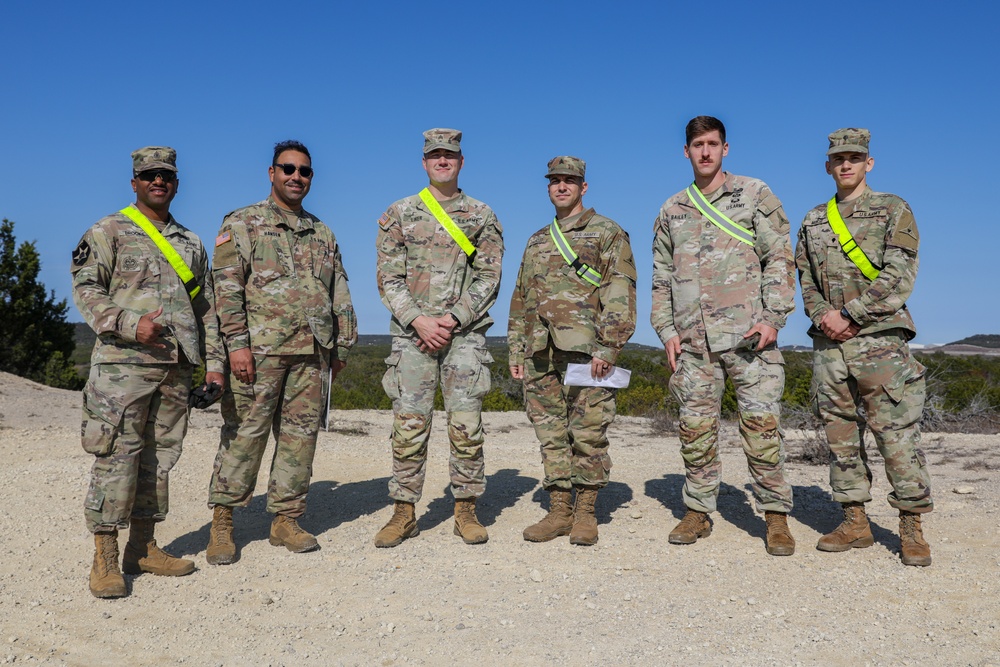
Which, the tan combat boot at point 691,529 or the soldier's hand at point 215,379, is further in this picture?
the tan combat boot at point 691,529

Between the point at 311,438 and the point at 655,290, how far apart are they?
254 cm

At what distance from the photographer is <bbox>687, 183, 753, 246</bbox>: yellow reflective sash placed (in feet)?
16.2

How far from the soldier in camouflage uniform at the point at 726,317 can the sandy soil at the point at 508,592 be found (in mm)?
521

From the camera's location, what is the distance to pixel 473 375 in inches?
203

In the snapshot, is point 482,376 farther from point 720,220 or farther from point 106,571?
point 106,571

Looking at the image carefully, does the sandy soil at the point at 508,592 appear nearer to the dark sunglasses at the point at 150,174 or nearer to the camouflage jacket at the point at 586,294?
the camouflage jacket at the point at 586,294

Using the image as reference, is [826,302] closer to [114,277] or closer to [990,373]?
[114,277]

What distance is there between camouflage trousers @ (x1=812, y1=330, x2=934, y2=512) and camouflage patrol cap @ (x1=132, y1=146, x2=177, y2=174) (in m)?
4.29

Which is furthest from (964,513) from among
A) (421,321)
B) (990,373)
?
(990,373)

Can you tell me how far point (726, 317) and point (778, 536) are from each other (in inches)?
57.5

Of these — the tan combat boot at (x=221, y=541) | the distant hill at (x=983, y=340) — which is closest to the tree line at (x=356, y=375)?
the tan combat boot at (x=221, y=541)

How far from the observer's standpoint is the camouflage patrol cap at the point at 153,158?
4574 millimetres

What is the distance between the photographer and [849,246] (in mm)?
4910

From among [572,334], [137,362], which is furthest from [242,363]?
[572,334]
